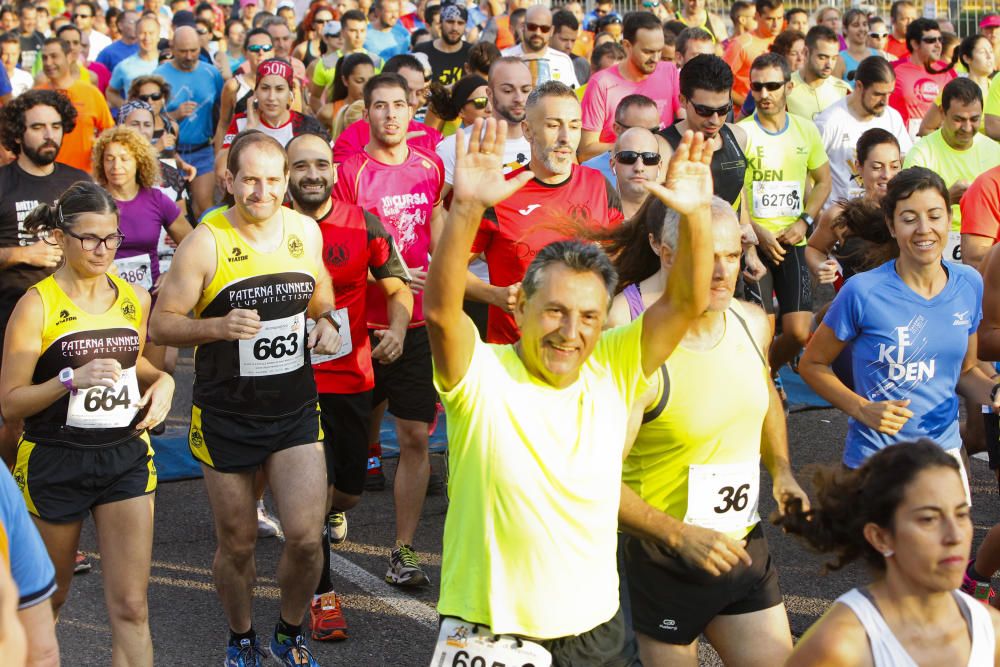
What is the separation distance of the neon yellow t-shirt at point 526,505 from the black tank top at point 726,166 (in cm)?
411

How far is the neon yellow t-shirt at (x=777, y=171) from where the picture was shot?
8.75 metres

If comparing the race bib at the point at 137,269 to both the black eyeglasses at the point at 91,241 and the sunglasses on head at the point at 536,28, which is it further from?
the sunglasses on head at the point at 536,28

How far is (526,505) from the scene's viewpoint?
337 centimetres

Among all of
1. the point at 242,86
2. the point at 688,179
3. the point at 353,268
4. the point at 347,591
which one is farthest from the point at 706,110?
the point at 242,86

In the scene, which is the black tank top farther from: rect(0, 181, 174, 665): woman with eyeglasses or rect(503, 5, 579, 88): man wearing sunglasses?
rect(503, 5, 579, 88): man wearing sunglasses

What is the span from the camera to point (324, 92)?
1292cm

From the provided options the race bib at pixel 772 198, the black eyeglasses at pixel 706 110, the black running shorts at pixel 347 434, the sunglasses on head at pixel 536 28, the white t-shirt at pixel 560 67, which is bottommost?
the black running shorts at pixel 347 434

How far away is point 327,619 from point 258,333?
4.32 ft

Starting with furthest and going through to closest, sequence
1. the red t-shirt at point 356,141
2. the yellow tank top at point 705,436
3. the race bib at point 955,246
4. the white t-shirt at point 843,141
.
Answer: the white t-shirt at point 843,141 → the red t-shirt at point 356,141 → the race bib at point 955,246 → the yellow tank top at point 705,436

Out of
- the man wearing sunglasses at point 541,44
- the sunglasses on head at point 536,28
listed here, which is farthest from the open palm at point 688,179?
the sunglasses on head at point 536,28

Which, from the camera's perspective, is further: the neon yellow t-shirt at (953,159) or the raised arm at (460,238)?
the neon yellow t-shirt at (953,159)

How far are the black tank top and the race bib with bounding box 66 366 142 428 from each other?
11.3 feet

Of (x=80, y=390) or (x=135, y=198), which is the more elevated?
(x=135, y=198)

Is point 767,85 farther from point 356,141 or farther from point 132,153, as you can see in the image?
point 132,153
